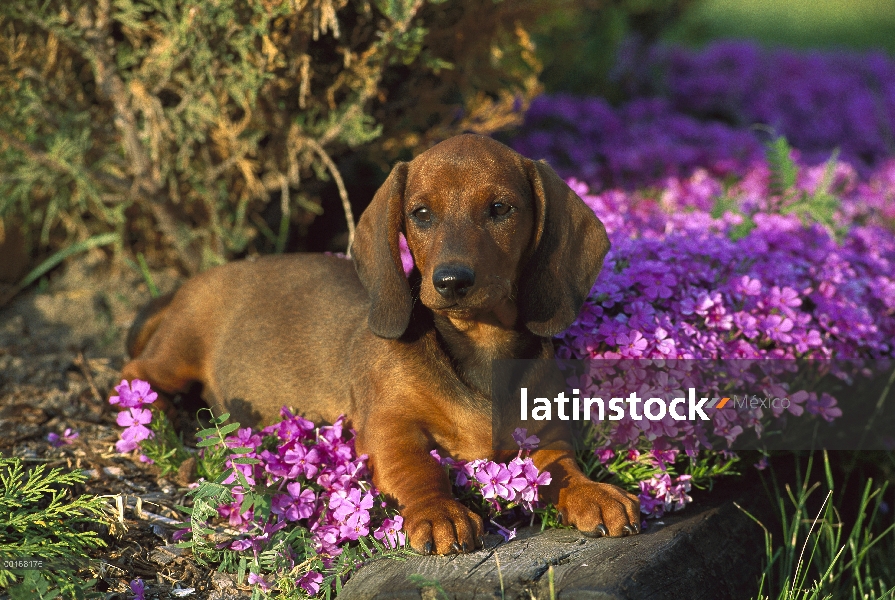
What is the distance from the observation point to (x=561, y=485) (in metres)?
3.23

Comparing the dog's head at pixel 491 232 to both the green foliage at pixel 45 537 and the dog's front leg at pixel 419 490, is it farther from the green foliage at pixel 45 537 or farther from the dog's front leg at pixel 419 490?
the green foliage at pixel 45 537

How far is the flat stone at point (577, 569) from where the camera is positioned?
2670 mm

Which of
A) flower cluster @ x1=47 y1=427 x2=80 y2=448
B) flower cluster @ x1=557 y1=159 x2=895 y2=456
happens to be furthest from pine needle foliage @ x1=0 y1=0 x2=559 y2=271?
flower cluster @ x1=47 y1=427 x2=80 y2=448

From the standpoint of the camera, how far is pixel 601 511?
301cm

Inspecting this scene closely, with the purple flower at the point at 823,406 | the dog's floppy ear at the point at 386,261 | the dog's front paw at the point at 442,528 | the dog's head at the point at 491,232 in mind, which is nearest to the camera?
the dog's front paw at the point at 442,528

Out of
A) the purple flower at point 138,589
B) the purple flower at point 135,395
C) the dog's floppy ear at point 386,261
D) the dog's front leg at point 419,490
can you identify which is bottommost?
the purple flower at point 138,589

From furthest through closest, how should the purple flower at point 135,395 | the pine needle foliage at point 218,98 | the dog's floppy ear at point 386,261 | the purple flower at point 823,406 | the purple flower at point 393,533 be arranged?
the pine needle foliage at point 218,98, the purple flower at point 823,406, the purple flower at point 135,395, the dog's floppy ear at point 386,261, the purple flower at point 393,533

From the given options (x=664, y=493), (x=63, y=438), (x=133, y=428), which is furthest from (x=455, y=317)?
(x=63, y=438)

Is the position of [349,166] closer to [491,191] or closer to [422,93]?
[422,93]

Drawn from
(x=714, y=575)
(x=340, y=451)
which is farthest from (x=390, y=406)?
(x=714, y=575)

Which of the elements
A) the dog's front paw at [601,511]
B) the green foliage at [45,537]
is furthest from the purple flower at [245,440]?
the dog's front paw at [601,511]

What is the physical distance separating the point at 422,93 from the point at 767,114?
5.18 metres

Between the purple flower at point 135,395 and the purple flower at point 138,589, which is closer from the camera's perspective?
the purple flower at point 138,589

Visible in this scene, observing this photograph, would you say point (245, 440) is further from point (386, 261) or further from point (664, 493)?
point (664, 493)
